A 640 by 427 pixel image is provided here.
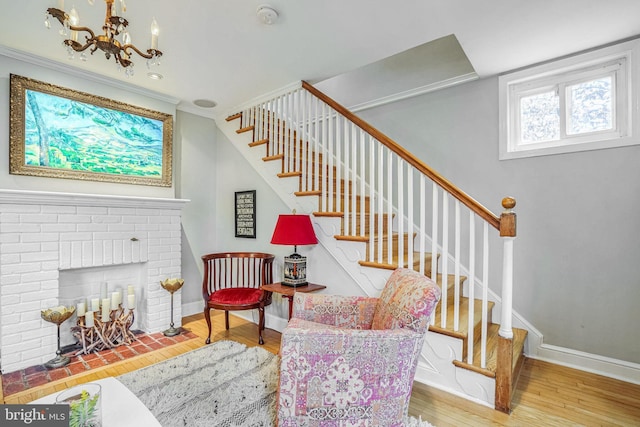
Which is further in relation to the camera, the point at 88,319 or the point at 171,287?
the point at 171,287

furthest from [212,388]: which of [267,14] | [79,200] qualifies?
[267,14]

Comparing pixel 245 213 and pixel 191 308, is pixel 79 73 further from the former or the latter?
pixel 191 308

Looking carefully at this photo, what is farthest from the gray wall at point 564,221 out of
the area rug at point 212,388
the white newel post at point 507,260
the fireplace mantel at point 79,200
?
the fireplace mantel at point 79,200

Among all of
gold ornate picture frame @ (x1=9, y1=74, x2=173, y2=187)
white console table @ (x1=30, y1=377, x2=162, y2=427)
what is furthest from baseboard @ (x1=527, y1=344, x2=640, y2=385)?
gold ornate picture frame @ (x1=9, y1=74, x2=173, y2=187)

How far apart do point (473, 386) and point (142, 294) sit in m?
3.21

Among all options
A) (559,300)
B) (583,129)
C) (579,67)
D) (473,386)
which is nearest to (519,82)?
(579,67)

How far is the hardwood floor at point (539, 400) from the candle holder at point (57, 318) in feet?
0.95

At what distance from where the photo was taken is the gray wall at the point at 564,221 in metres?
2.27

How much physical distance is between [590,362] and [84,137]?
4824 mm

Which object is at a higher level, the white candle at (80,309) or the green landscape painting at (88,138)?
the green landscape painting at (88,138)

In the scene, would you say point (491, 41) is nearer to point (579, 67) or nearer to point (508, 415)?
point (579, 67)

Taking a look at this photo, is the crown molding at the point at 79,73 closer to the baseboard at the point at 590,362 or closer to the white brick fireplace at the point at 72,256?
the white brick fireplace at the point at 72,256

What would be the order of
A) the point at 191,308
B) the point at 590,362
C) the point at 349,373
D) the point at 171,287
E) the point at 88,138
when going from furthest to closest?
the point at 191,308 → the point at 171,287 → the point at 88,138 → the point at 590,362 → the point at 349,373

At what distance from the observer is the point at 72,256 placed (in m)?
2.68
